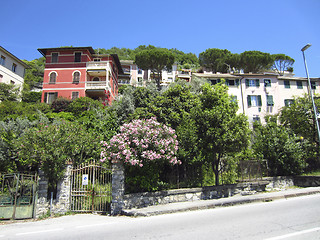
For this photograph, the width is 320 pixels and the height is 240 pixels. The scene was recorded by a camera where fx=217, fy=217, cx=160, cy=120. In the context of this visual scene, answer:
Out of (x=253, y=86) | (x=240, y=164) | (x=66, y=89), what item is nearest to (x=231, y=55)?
(x=253, y=86)

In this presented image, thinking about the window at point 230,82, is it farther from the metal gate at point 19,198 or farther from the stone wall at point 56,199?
the metal gate at point 19,198

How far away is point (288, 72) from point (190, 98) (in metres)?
54.4

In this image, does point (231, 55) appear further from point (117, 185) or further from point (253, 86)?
point (117, 185)

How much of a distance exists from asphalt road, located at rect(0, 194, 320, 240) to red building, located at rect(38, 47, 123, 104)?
25217mm

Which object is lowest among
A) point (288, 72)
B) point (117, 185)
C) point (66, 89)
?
point (117, 185)

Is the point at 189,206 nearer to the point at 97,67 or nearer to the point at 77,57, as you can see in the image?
the point at 97,67

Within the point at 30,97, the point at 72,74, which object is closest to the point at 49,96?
the point at 72,74

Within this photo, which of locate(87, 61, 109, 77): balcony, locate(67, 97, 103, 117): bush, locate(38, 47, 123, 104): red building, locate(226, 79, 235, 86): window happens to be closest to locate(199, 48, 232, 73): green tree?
locate(226, 79, 235, 86): window

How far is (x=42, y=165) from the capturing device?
972cm

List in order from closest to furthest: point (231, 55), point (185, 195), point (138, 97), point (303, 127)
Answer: point (185, 195), point (303, 127), point (138, 97), point (231, 55)

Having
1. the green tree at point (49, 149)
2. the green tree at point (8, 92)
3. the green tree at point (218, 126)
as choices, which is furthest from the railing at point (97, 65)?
the green tree at point (218, 126)

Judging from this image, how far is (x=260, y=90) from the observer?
3328 centimetres

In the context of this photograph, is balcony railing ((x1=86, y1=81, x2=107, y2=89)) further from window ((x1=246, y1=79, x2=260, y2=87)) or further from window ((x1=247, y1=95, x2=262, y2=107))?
window ((x1=246, y1=79, x2=260, y2=87))

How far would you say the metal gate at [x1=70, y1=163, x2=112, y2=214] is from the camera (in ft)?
32.4
